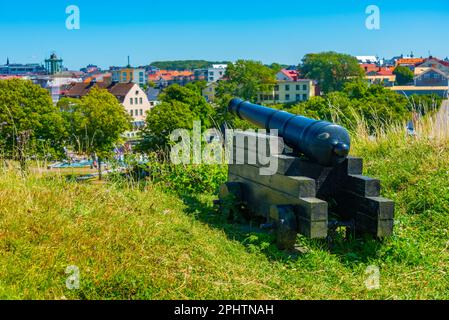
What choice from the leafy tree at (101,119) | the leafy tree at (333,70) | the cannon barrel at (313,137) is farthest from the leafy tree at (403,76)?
the cannon barrel at (313,137)

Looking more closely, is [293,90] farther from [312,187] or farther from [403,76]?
[312,187]

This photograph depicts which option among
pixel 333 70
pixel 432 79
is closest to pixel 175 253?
pixel 432 79

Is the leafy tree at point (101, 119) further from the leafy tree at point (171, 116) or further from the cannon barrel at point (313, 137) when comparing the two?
the cannon barrel at point (313, 137)

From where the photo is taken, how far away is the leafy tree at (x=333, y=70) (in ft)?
267

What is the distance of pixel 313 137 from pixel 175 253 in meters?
1.53

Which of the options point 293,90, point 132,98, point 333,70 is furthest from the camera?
point 293,90

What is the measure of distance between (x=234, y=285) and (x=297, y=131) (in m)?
1.87

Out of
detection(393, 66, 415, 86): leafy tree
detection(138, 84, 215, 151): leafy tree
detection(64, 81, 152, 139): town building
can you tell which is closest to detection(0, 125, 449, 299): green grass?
detection(138, 84, 215, 151): leafy tree

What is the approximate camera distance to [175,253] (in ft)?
13.0

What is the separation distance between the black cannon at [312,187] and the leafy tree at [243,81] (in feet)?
180

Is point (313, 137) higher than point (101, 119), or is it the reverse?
point (313, 137)

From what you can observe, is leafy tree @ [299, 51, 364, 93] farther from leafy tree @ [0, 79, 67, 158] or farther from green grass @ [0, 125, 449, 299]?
green grass @ [0, 125, 449, 299]
